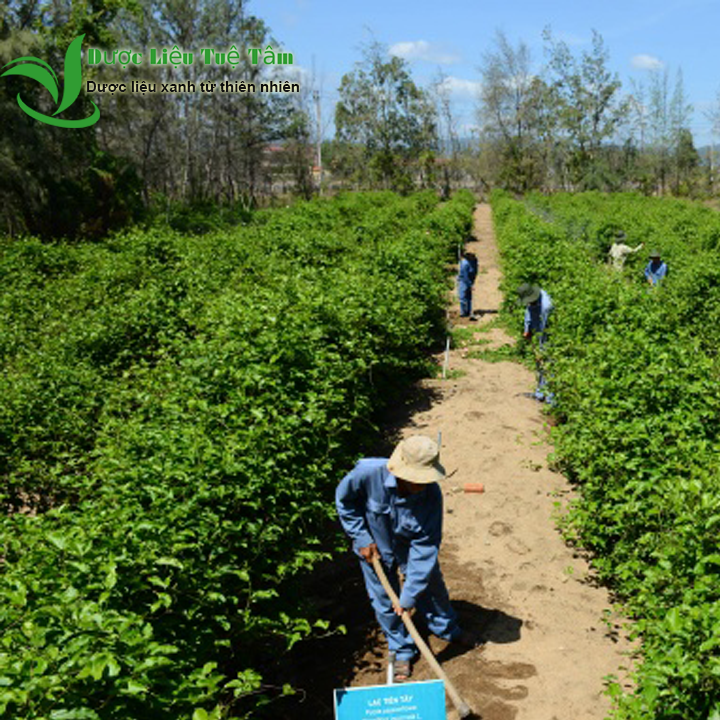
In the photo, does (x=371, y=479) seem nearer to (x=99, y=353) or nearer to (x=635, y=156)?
(x=99, y=353)

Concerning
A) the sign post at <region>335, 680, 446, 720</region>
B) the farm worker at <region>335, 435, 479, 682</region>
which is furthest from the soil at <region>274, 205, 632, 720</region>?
the sign post at <region>335, 680, 446, 720</region>

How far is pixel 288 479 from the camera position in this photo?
424 cm

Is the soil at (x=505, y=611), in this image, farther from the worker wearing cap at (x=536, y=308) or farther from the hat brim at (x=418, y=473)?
the worker wearing cap at (x=536, y=308)

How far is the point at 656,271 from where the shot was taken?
13.3 m

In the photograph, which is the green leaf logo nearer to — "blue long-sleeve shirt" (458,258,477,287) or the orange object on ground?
"blue long-sleeve shirt" (458,258,477,287)

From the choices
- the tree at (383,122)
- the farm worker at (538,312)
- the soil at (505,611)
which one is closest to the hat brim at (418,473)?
the soil at (505,611)

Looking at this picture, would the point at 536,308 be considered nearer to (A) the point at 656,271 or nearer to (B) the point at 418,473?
(A) the point at 656,271

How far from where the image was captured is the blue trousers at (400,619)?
14.6 ft

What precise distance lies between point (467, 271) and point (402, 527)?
10.4 metres

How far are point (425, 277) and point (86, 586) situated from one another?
30.9ft

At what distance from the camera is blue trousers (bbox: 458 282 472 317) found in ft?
47.0

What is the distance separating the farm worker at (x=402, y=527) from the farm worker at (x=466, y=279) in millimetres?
10088

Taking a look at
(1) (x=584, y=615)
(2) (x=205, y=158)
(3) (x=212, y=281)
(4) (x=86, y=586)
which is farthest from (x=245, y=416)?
(2) (x=205, y=158)

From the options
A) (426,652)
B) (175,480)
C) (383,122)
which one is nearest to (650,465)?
(426,652)
